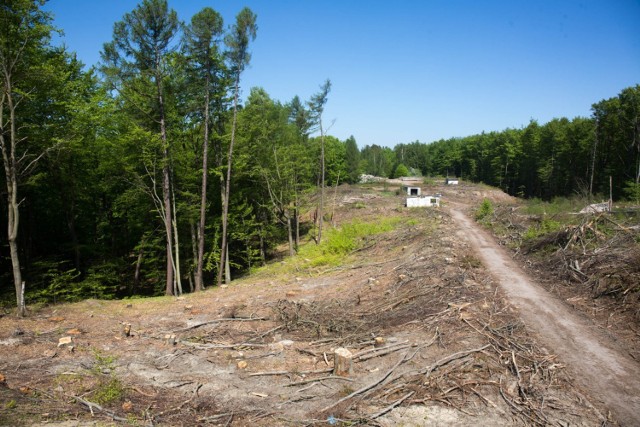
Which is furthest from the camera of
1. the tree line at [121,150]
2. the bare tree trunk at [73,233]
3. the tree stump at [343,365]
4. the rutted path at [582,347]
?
the bare tree trunk at [73,233]

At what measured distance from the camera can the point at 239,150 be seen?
22.0 metres

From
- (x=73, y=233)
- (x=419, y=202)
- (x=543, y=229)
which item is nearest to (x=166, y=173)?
(x=73, y=233)

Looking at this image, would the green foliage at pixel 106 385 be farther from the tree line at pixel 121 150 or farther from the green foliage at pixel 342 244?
the green foliage at pixel 342 244

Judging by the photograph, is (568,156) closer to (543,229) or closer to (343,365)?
(543,229)

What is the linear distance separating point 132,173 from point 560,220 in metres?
22.4

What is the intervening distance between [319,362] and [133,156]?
1424cm

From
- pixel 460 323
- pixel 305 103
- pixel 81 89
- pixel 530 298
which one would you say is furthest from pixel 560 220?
pixel 81 89

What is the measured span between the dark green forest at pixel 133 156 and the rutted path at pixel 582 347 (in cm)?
1404

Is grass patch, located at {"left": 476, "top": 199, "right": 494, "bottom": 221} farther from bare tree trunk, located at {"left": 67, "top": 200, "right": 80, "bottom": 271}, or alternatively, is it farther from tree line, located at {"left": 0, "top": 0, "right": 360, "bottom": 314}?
bare tree trunk, located at {"left": 67, "top": 200, "right": 80, "bottom": 271}

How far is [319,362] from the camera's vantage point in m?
8.33

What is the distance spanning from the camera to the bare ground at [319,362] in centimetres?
625

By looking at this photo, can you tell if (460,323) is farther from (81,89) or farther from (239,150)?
(81,89)

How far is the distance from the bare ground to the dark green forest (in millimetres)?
5413

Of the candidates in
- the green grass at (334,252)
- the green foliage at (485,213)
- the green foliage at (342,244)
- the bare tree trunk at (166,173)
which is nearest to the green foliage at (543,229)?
the green foliage at (485,213)
